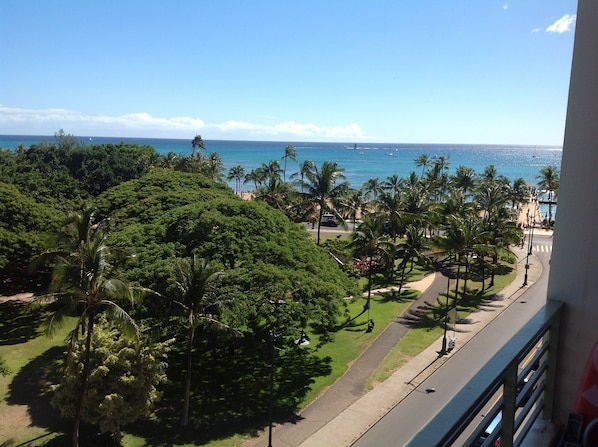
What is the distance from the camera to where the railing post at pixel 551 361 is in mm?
3322

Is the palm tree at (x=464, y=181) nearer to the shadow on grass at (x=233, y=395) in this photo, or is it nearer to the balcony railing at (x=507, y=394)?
the shadow on grass at (x=233, y=395)

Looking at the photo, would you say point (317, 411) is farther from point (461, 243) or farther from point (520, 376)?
point (520, 376)

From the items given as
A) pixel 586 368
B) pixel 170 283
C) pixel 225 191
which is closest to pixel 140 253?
pixel 170 283

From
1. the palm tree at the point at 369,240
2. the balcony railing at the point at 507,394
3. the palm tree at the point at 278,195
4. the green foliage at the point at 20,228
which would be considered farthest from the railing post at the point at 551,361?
the palm tree at the point at 278,195

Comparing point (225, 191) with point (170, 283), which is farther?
point (225, 191)

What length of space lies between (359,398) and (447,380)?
4.10 metres

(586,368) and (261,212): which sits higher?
(586,368)

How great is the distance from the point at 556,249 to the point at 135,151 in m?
72.2

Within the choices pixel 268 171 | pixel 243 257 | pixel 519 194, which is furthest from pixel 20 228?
pixel 519 194

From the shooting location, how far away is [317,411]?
16.9 metres

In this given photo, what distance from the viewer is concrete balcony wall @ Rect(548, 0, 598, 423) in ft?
10.2

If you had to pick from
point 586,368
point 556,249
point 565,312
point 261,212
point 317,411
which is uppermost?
point 556,249

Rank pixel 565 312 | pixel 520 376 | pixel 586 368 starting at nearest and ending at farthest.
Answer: pixel 520 376 → pixel 586 368 → pixel 565 312

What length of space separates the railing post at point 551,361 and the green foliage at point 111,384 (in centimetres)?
1299
